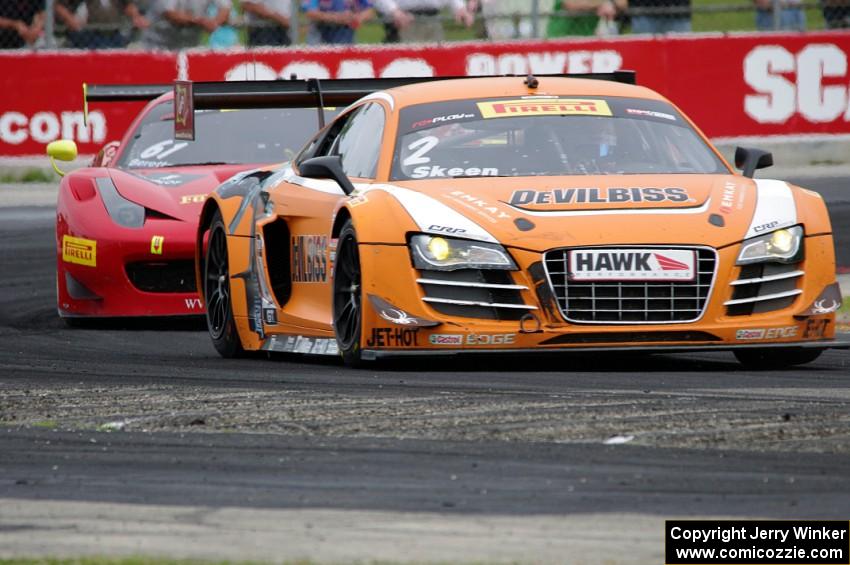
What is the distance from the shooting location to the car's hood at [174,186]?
11.2 meters

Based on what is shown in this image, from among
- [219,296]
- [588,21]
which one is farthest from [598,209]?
[588,21]

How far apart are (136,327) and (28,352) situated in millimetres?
2082

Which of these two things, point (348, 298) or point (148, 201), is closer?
point (348, 298)

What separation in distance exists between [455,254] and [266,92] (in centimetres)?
299

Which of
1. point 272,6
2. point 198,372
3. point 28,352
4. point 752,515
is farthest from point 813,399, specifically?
point 272,6

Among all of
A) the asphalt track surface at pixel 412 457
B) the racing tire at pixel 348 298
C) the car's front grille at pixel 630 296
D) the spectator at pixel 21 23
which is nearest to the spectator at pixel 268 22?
the spectator at pixel 21 23

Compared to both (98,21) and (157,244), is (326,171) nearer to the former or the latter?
(157,244)

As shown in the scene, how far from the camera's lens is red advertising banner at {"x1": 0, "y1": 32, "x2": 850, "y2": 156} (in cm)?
1794

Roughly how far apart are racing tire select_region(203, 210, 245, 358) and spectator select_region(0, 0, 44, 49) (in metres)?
8.38

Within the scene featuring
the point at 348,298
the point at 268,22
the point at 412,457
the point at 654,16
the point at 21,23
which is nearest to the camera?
the point at 412,457

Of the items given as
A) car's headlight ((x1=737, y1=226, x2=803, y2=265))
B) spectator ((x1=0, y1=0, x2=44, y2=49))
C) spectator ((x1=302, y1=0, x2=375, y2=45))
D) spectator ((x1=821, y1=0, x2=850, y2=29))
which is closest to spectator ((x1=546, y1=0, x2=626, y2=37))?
spectator ((x1=302, y1=0, x2=375, y2=45))

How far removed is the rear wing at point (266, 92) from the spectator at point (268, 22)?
783 cm

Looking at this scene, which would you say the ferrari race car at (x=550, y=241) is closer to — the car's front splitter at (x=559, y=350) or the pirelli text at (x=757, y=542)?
the car's front splitter at (x=559, y=350)

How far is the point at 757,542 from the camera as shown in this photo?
167 inches
